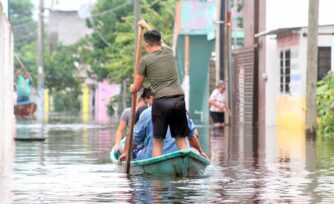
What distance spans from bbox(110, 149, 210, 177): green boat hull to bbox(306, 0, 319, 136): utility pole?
42.6ft

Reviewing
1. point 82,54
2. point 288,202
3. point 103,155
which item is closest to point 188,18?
point 82,54

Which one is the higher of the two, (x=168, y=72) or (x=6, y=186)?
(x=168, y=72)

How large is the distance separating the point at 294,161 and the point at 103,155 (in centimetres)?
349

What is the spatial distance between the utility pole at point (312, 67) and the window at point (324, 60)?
24.8 ft

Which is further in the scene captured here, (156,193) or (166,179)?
(166,179)

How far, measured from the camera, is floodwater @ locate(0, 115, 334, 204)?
11.0 meters

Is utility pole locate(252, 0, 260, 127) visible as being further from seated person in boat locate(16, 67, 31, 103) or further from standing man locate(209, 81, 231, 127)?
seated person in boat locate(16, 67, 31, 103)

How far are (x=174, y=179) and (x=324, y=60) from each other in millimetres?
21912

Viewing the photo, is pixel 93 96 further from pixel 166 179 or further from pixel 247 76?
pixel 166 179

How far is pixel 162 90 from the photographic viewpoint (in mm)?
13812

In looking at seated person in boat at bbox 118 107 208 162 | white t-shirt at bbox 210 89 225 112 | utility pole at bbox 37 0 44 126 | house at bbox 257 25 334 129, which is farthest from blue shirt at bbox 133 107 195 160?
utility pole at bbox 37 0 44 126

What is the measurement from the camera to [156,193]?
11.4 meters

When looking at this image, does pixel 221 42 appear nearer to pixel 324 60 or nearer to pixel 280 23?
pixel 280 23

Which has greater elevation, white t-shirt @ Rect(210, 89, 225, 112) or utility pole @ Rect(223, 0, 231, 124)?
utility pole @ Rect(223, 0, 231, 124)
